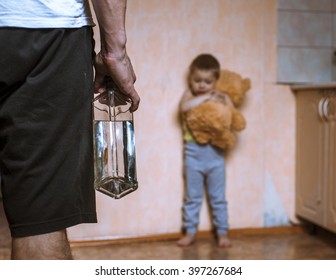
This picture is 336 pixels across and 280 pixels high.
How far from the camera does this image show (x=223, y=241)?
223 centimetres

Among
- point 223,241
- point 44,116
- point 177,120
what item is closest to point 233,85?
point 177,120

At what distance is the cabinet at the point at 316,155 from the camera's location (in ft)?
6.97

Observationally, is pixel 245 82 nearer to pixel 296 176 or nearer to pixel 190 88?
pixel 190 88

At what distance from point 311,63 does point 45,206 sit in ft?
6.09

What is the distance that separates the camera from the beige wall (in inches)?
87.4

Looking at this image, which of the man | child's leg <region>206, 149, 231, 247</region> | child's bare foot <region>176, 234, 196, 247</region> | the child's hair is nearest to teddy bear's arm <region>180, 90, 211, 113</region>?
the child's hair

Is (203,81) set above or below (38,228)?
above

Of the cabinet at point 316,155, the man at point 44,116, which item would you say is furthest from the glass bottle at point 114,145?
the cabinet at point 316,155

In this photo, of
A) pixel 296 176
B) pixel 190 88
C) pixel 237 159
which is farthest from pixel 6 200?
pixel 296 176

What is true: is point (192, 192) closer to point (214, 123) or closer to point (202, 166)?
point (202, 166)

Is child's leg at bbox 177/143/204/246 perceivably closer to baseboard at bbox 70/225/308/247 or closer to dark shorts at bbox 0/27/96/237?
baseboard at bbox 70/225/308/247

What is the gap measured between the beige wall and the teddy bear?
0.37ft

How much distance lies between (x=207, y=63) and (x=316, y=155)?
65 centimetres

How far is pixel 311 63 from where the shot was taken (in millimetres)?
2389
